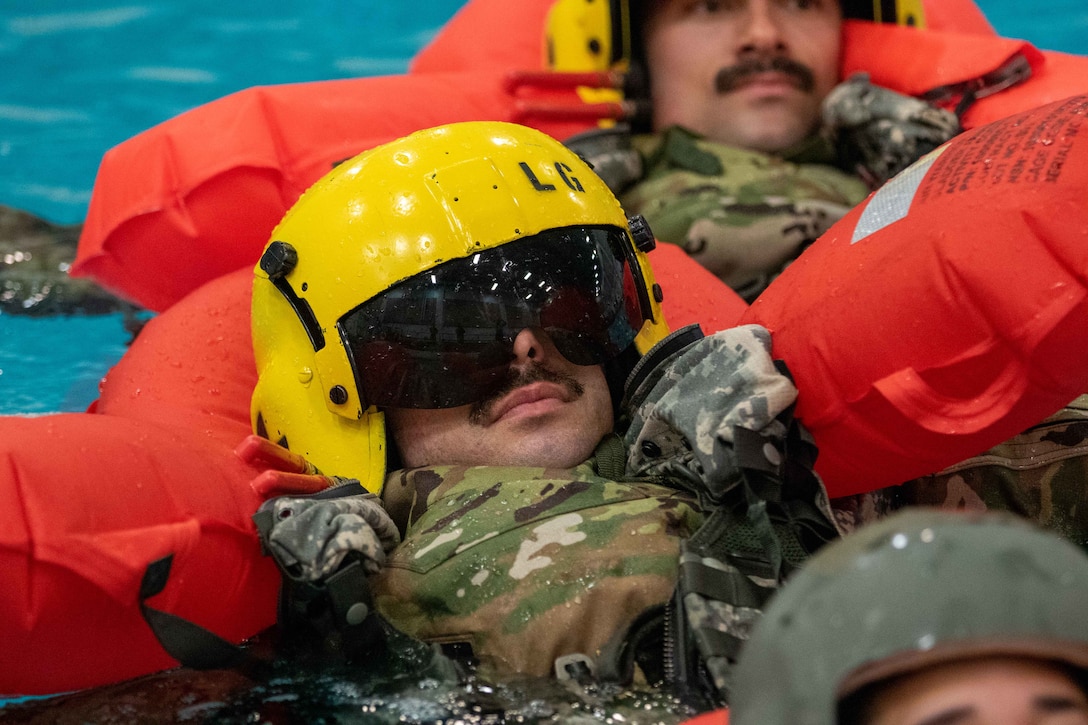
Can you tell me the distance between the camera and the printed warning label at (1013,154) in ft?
5.44

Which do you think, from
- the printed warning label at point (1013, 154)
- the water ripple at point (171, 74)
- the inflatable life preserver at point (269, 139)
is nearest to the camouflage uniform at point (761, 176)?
the inflatable life preserver at point (269, 139)

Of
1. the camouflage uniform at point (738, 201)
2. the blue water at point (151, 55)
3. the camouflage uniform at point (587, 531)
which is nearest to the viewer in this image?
the camouflage uniform at point (587, 531)

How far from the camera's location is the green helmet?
37.0 inches

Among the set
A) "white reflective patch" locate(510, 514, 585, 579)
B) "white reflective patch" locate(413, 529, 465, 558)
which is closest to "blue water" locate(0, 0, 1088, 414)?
"white reflective patch" locate(413, 529, 465, 558)

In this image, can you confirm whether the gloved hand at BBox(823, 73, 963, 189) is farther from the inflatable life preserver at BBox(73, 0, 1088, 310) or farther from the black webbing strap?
the black webbing strap

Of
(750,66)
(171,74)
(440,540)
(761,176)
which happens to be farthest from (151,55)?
(440,540)

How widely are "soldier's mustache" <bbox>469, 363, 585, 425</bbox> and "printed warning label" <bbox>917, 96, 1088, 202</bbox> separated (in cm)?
58

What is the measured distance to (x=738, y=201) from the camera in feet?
9.36

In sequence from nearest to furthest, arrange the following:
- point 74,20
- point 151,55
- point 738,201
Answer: point 738,201, point 151,55, point 74,20

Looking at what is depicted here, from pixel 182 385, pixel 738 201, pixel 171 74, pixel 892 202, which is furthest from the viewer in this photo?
pixel 171 74

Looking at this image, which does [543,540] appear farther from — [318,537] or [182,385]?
[182,385]

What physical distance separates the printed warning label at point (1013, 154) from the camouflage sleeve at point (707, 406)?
0.32 m

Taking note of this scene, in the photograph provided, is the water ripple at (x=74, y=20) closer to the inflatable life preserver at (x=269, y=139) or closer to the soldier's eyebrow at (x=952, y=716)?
the inflatable life preserver at (x=269, y=139)

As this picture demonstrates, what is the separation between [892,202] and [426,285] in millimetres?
671
